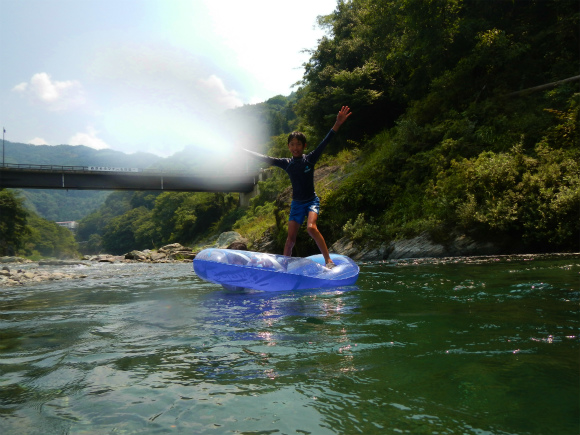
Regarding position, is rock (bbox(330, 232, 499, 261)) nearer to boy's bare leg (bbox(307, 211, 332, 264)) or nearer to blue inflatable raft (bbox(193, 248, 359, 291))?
boy's bare leg (bbox(307, 211, 332, 264))

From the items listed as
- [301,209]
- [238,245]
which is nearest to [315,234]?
[301,209]

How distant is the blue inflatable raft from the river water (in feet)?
4.53

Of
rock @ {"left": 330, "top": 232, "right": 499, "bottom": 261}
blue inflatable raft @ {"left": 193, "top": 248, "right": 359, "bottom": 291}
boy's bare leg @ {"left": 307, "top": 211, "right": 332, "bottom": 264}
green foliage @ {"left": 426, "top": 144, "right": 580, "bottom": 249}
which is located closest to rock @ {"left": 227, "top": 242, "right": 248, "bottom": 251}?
rock @ {"left": 330, "top": 232, "right": 499, "bottom": 261}

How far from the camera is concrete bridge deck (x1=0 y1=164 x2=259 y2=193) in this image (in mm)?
40094

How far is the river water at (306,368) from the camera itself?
2.06 metres

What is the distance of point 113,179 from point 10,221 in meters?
19.3

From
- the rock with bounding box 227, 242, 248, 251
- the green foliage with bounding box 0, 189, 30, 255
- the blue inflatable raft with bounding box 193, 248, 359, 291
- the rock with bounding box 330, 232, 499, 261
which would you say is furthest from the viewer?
the green foliage with bounding box 0, 189, 30, 255

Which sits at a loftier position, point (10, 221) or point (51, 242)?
point (10, 221)

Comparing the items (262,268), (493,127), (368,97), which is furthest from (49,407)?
(368,97)

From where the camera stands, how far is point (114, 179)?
43750mm

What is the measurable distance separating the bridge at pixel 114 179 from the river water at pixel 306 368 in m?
41.2

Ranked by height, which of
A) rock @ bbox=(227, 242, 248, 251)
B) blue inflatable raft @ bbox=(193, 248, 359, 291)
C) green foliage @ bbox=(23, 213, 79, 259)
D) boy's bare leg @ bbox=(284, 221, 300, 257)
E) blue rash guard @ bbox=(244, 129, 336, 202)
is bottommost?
green foliage @ bbox=(23, 213, 79, 259)

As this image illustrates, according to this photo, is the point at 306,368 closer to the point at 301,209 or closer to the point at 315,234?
the point at 315,234

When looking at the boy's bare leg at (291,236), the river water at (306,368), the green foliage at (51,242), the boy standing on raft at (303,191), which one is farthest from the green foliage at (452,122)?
the green foliage at (51,242)
